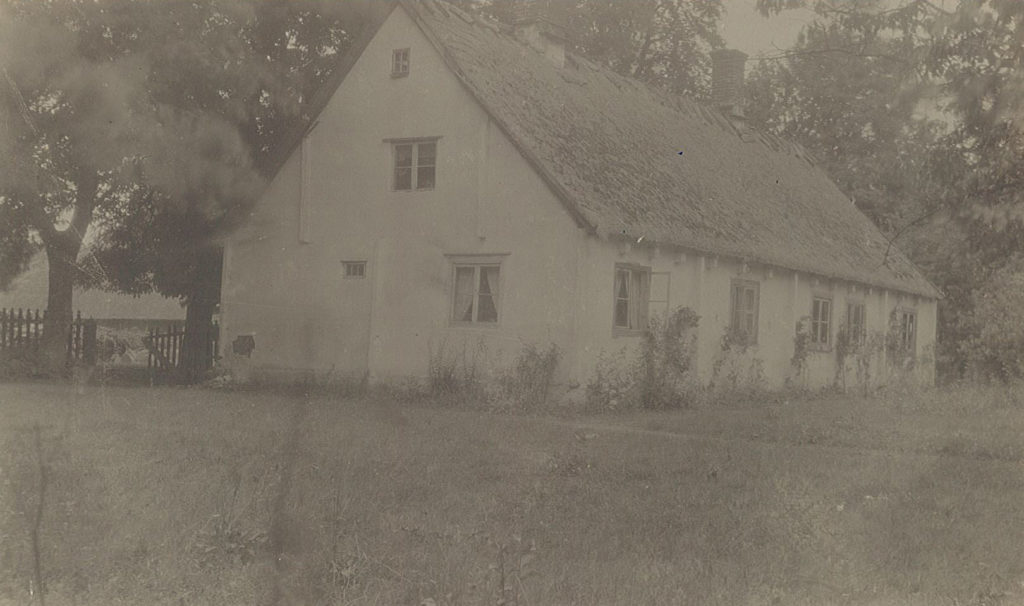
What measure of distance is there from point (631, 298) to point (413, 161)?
172 inches

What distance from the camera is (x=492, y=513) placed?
23.5 feet

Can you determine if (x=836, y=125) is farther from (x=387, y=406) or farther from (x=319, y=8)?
(x=387, y=406)

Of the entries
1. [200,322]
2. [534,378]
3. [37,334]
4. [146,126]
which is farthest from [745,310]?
[37,334]

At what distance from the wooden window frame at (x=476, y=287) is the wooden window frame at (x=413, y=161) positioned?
1.41 meters

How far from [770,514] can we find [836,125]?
2968cm

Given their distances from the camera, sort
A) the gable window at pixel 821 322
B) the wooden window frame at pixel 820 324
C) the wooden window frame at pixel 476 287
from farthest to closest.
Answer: the gable window at pixel 821 322, the wooden window frame at pixel 820 324, the wooden window frame at pixel 476 287

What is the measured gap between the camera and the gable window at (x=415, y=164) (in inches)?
684

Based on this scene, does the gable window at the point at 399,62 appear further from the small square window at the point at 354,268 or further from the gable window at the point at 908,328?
the gable window at the point at 908,328

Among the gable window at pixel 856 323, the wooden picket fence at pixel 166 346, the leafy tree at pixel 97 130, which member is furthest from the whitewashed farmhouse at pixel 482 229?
the gable window at pixel 856 323

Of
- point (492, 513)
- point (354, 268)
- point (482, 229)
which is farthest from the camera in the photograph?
point (354, 268)

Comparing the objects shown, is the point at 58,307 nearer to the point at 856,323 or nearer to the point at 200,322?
the point at 200,322

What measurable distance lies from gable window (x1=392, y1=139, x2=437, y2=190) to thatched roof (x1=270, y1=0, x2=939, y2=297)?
1.48m

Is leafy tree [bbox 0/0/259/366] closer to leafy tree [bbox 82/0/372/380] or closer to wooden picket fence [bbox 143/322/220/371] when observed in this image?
leafy tree [bbox 82/0/372/380]

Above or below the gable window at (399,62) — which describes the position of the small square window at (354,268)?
below
